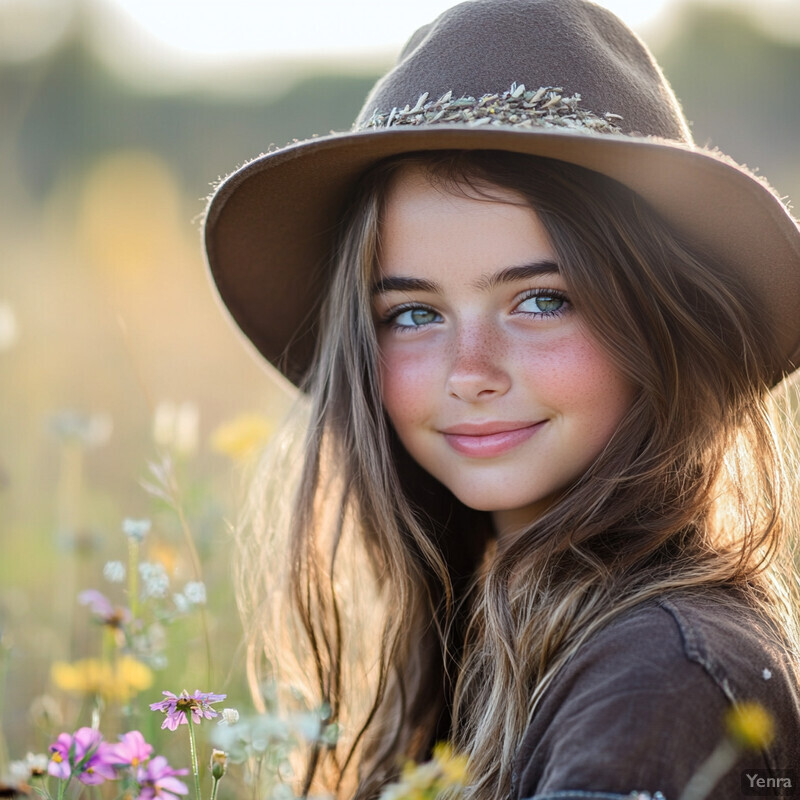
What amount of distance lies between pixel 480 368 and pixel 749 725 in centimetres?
95

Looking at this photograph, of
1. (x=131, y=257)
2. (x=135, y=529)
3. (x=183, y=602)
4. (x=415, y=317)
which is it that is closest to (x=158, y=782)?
(x=183, y=602)

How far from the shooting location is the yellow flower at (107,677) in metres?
2.12

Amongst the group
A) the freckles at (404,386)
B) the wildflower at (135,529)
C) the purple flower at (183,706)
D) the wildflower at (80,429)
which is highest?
the freckles at (404,386)

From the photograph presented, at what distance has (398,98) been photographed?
1933 millimetres

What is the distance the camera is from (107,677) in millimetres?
2143

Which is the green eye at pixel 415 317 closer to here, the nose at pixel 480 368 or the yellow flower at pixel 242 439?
the nose at pixel 480 368

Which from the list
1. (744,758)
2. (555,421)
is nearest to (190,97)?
(555,421)

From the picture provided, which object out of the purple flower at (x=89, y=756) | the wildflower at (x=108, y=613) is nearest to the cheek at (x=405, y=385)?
the wildflower at (x=108, y=613)

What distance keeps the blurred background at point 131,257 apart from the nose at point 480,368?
2.26 ft

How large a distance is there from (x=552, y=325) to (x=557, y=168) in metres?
0.28

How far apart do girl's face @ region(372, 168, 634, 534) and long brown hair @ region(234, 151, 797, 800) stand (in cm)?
4

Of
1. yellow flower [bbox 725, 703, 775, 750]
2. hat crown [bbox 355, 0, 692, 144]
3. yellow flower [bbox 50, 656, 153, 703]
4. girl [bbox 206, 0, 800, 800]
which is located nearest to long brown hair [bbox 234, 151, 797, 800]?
girl [bbox 206, 0, 800, 800]

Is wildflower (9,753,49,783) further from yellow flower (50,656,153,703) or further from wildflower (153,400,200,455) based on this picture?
wildflower (153,400,200,455)

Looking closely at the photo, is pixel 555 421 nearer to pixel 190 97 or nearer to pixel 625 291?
pixel 625 291
